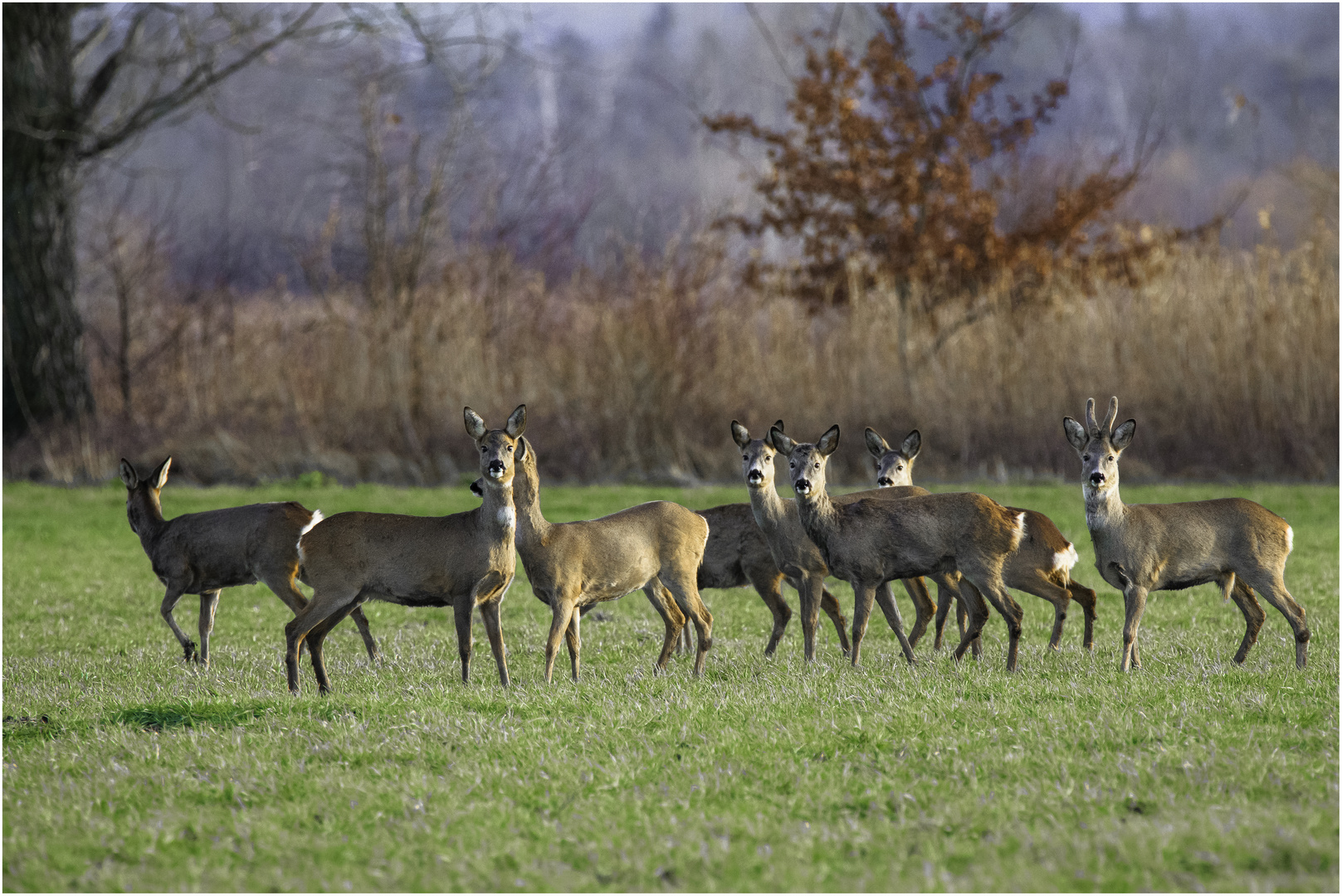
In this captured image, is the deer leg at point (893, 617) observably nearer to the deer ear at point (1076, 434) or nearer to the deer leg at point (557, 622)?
the deer ear at point (1076, 434)

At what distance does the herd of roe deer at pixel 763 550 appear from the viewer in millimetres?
7723

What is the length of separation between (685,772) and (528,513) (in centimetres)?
269

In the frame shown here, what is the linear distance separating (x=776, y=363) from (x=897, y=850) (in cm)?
1555

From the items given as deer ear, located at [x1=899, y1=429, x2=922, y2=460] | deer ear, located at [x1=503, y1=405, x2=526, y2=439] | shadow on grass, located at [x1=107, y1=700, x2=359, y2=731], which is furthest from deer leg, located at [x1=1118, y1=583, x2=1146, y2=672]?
shadow on grass, located at [x1=107, y1=700, x2=359, y2=731]

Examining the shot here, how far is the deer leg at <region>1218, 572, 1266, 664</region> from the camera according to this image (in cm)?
807

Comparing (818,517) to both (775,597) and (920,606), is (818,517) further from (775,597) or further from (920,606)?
(920,606)

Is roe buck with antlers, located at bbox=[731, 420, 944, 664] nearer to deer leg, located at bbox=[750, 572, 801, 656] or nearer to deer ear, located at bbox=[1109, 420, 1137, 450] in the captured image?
deer leg, located at bbox=[750, 572, 801, 656]

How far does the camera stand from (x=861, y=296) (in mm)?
21422

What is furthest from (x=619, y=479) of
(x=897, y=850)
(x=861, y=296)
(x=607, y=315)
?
(x=897, y=850)

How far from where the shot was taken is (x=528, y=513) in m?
8.00

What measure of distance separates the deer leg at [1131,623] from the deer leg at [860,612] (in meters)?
1.37

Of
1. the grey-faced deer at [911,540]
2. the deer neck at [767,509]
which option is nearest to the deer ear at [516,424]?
the deer neck at [767,509]

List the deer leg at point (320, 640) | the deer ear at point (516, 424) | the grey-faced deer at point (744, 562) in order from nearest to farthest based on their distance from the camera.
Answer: the deer leg at point (320, 640) → the deer ear at point (516, 424) → the grey-faced deer at point (744, 562)

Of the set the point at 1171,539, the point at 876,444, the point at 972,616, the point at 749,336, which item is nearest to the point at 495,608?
the point at 972,616
